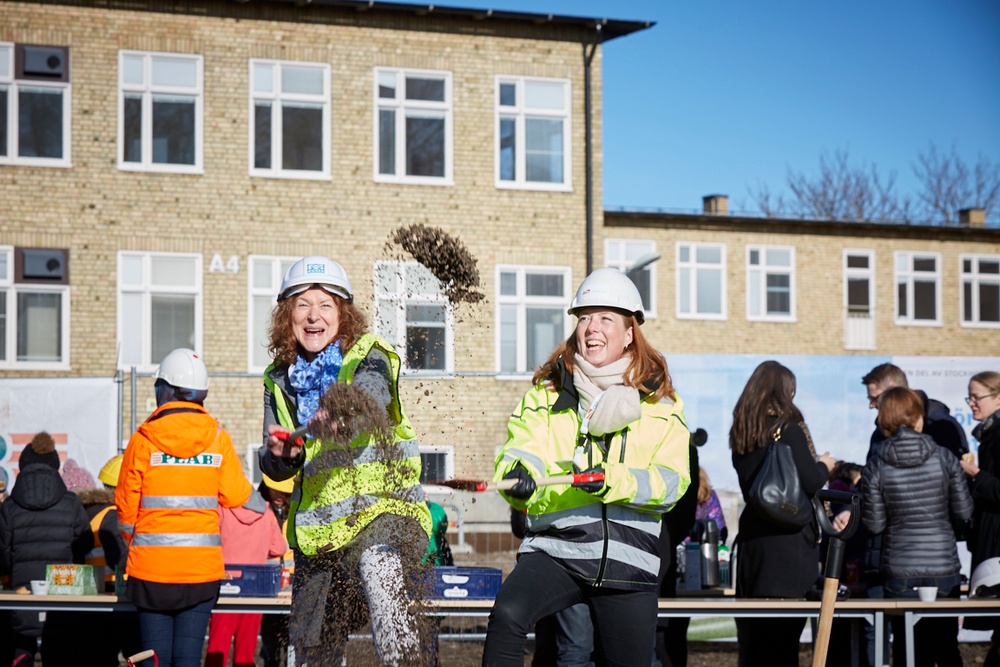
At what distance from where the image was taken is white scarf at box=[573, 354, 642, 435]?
16.0 feet

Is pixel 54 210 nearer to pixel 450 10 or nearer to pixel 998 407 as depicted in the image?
pixel 450 10

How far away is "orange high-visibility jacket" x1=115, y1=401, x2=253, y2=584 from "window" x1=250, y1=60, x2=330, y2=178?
16.3 metres

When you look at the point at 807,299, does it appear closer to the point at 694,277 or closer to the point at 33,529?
the point at 694,277

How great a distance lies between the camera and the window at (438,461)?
10.8m

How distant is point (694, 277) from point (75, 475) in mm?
21011

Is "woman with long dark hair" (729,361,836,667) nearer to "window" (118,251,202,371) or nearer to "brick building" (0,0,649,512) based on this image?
"brick building" (0,0,649,512)

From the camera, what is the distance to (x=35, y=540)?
28.2 ft

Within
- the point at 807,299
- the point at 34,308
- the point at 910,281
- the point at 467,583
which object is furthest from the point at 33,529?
the point at 910,281

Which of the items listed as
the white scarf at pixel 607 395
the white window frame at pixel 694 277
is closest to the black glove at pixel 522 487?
the white scarf at pixel 607 395

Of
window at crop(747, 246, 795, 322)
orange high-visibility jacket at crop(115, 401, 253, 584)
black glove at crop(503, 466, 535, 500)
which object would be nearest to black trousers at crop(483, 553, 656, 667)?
black glove at crop(503, 466, 535, 500)

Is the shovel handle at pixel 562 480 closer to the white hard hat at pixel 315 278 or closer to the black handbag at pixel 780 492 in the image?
the white hard hat at pixel 315 278

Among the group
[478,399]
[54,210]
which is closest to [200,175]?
[54,210]

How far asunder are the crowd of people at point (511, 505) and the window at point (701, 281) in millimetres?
21910

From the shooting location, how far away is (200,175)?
72.5ft
